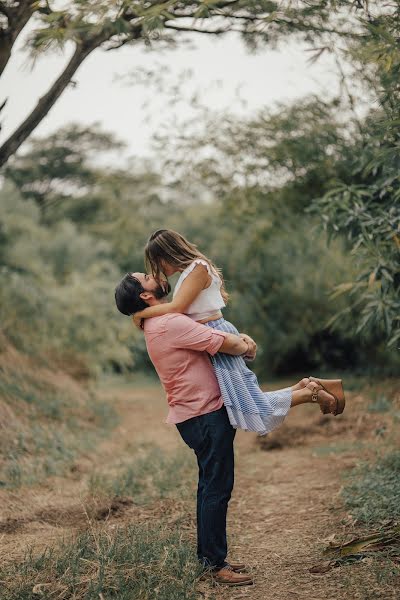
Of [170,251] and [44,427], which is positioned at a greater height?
[170,251]

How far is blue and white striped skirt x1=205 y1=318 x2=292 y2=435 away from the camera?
375cm

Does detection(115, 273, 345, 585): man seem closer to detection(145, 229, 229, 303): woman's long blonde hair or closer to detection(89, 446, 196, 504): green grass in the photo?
A: detection(145, 229, 229, 303): woman's long blonde hair

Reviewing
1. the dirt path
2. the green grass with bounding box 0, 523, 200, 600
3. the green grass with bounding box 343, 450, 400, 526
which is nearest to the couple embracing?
the green grass with bounding box 0, 523, 200, 600

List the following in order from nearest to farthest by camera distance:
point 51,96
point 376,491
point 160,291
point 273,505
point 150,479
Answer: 1. point 160,291
2. point 376,491
3. point 273,505
4. point 51,96
5. point 150,479

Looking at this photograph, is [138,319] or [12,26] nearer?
[138,319]

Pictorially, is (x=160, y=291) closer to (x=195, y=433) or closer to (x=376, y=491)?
(x=195, y=433)

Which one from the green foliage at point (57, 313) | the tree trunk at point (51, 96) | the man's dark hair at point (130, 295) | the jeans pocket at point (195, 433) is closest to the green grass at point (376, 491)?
the jeans pocket at point (195, 433)

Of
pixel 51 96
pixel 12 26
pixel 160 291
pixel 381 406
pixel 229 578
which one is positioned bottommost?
Answer: pixel 381 406

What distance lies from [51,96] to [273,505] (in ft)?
12.5

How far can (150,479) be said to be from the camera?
6402 millimetres

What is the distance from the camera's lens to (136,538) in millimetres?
4043

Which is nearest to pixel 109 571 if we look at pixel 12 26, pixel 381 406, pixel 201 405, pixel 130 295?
pixel 201 405

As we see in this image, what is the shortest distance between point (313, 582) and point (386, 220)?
2665mm

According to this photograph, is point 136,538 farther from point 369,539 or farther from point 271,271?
point 271,271
